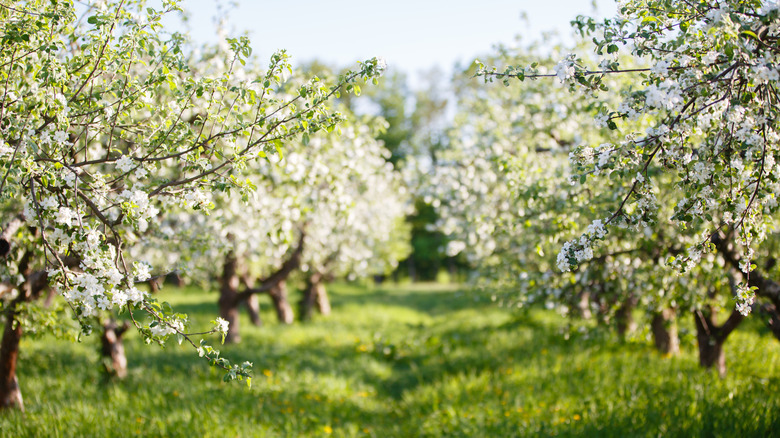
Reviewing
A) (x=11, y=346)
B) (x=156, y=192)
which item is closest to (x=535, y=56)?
(x=156, y=192)

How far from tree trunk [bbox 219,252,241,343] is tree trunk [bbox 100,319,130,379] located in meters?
3.85

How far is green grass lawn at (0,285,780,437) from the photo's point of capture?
20.8 ft

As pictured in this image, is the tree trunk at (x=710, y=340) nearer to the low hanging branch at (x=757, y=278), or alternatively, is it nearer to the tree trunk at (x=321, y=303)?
the low hanging branch at (x=757, y=278)

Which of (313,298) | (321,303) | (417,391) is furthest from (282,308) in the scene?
(417,391)

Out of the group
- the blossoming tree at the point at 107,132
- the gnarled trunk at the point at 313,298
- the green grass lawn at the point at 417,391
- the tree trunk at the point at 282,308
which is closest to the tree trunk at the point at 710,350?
the green grass lawn at the point at 417,391

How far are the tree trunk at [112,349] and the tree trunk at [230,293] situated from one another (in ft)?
12.6

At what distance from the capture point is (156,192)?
4273mm

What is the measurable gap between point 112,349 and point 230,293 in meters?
4.13

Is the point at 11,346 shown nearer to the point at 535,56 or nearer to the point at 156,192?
the point at 156,192

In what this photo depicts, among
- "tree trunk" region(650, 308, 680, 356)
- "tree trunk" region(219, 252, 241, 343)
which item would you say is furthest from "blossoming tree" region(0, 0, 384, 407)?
"tree trunk" region(650, 308, 680, 356)

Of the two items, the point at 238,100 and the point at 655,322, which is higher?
the point at 238,100

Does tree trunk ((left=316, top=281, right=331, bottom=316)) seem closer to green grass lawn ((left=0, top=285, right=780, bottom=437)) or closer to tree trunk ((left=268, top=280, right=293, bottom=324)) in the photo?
tree trunk ((left=268, top=280, right=293, bottom=324))

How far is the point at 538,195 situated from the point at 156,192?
13.9 ft

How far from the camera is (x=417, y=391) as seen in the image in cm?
938
